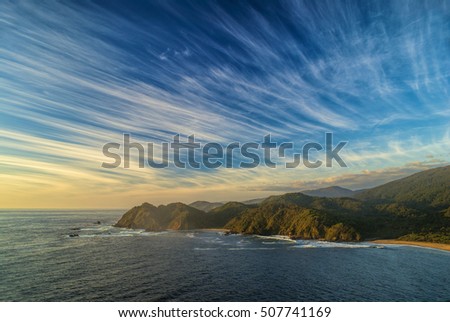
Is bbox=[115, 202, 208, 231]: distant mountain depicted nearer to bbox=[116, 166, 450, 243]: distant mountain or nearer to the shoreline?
bbox=[116, 166, 450, 243]: distant mountain

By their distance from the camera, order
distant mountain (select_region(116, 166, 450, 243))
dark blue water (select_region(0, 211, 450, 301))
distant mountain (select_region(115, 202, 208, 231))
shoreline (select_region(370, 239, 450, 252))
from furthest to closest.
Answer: distant mountain (select_region(115, 202, 208, 231))
distant mountain (select_region(116, 166, 450, 243))
shoreline (select_region(370, 239, 450, 252))
dark blue water (select_region(0, 211, 450, 301))

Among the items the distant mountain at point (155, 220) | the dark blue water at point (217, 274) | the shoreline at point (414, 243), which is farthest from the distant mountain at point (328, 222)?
the dark blue water at point (217, 274)

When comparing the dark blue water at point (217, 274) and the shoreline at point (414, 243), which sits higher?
the dark blue water at point (217, 274)

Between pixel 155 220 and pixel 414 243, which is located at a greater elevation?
pixel 155 220

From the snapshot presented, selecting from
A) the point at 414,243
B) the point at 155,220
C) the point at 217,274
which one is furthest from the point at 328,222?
the point at 155,220

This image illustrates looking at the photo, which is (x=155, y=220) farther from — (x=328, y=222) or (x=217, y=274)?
(x=217, y=274)

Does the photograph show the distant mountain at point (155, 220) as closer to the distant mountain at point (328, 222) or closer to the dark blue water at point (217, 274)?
the distant mountain at point (328, 222)

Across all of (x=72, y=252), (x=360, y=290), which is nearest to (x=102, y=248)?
(x=72, y=252)

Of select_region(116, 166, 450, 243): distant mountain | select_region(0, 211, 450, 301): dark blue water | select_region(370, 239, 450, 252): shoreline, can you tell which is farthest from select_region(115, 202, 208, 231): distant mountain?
select_region(370, 239, 450, 252): shoreline
